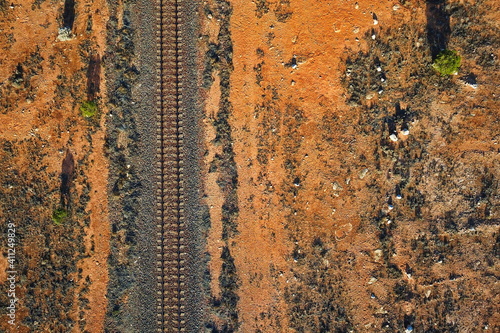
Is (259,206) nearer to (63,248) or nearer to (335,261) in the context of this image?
(335,261)

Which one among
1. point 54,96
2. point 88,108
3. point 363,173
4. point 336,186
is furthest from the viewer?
point 54,96

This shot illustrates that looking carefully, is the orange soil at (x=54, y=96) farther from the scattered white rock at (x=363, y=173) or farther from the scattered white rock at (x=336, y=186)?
the scattered white rock at (x=363, y=173)

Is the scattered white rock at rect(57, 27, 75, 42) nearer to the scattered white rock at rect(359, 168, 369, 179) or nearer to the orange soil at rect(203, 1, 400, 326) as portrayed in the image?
the orange soil at rect(203, 1, 400, 326)

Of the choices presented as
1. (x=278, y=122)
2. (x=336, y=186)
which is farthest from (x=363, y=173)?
(x=278, y=122)

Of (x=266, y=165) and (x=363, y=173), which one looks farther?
(x=266, y=165)

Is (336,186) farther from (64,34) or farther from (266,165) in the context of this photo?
(64,34)

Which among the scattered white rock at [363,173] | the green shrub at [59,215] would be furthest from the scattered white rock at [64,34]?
the scattered white rock at [363,173]
